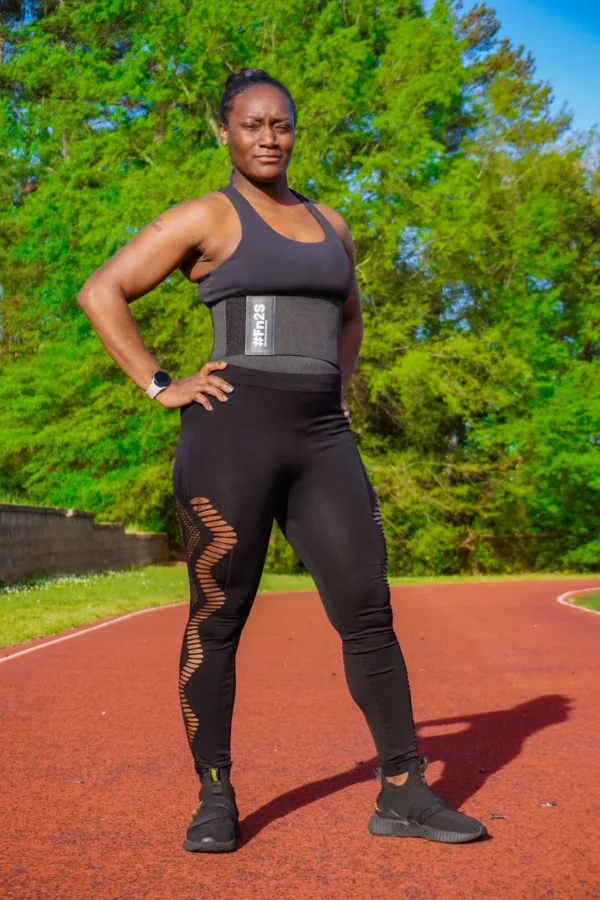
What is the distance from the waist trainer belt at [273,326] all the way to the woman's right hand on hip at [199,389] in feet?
0.30

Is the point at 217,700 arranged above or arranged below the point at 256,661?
above

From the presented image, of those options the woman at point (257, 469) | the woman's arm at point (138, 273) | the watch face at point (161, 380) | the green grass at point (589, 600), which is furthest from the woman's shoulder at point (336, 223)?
the green grass at point (589, 600)

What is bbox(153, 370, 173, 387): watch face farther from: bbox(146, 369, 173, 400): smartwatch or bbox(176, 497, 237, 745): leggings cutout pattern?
bbox(176, 497, 237, 745): leggings cutout pattern

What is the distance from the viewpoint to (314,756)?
5.75 metres

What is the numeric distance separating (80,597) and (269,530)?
1338cm

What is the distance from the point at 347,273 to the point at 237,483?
2.73ft

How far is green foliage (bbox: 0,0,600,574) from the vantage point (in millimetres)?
28875

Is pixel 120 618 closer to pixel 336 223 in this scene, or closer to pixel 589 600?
pixel 589 600

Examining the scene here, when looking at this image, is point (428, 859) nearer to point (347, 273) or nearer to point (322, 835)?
point (322, 835)

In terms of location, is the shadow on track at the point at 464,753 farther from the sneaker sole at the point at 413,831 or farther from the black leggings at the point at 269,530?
the black leggings at the point at 269,530

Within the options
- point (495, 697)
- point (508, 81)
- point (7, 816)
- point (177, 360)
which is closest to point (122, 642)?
point (495, 697)

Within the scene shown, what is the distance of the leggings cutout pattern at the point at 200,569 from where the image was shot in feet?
13.1

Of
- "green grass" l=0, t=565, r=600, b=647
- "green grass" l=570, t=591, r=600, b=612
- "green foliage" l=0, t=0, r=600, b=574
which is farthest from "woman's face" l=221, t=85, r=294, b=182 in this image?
"green foliage" l=0, t=0, r=600, b=574

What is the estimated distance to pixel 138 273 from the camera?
4.07 meters
